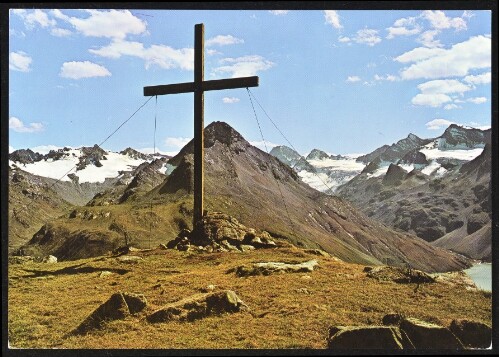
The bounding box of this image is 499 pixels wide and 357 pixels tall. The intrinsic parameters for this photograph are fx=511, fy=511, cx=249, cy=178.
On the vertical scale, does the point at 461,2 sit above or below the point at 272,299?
above

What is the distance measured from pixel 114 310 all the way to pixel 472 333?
10639 mm

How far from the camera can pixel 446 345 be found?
14.3 meters

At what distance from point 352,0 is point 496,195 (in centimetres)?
748

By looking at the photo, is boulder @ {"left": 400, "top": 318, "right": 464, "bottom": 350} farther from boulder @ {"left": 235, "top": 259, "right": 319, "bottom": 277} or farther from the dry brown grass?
boulder @ {"left": 235, "top": 259, "right": 319, "bottom": 277}

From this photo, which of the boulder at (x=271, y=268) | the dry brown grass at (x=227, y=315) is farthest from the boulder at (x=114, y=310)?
the boulder at (x=271, y=268)

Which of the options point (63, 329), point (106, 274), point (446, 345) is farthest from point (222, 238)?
point (446, 345)

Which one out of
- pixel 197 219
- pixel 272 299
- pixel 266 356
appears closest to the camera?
pixel 266 356

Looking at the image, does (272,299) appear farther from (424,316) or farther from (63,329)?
(63,329)

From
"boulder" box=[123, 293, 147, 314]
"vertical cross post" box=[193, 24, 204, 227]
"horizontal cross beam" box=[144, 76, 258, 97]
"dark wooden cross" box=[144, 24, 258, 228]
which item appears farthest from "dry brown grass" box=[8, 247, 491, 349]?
"horizontal cross beam" box=[144, 76, 258, 97]

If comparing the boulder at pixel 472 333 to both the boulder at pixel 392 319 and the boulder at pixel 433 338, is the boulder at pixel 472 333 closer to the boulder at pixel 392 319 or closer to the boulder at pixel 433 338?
the boulder at pixel 433 338

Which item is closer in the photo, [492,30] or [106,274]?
[492,30]

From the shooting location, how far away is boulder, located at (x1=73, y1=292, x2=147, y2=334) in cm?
1542

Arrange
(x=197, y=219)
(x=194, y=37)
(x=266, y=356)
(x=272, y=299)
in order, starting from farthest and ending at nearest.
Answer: (x=197, y=219) < (x=194, y=37) < (x=272, y=299) < (x=266, y=356)

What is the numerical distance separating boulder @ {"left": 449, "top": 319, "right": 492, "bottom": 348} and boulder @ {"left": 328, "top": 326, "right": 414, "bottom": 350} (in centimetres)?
163
